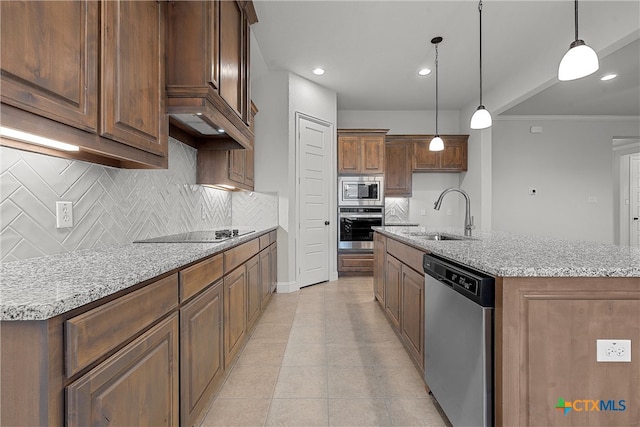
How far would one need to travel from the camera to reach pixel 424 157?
5734 mm

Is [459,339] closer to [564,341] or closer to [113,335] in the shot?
[564,341]

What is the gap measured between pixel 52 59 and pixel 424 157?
18.2ft

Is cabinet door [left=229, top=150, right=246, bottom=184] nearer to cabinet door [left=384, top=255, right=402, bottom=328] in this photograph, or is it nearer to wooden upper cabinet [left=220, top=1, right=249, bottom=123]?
wooden upper cabinet [left=220, top=1, right=249, bottom=123]

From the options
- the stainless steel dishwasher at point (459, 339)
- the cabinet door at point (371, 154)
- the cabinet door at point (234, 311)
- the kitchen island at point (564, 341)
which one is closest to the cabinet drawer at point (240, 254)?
the cabinet door at point (234, 311)

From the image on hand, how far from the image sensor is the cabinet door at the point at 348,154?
516 centimetres

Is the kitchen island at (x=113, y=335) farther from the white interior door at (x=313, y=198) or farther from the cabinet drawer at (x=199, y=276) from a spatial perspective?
the white interior door at (x=313, y=198)

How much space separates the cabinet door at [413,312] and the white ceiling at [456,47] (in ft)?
8.17

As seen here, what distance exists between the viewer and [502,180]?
18.8ft

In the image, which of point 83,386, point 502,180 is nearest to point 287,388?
point 83,386

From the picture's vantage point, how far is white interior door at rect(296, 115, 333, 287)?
4.43m

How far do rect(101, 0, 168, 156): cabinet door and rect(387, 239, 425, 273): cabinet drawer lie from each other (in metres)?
1.66

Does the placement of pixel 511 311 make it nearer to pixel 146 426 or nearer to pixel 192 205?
pixel 146 426

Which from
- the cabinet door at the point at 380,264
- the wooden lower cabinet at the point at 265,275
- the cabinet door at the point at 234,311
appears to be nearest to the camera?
the cabinet door at the point at 234,311

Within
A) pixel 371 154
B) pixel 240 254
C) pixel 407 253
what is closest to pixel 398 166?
pixel 371 154
